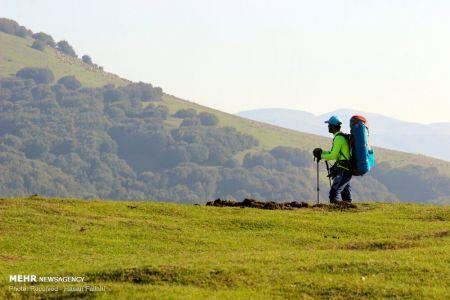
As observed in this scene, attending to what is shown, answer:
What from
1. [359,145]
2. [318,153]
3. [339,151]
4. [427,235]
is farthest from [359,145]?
[427,235]

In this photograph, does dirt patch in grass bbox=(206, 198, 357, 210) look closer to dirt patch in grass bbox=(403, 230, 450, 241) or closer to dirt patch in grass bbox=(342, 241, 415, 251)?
dirt patch in grass bbox=(403, 230, 450, 241)

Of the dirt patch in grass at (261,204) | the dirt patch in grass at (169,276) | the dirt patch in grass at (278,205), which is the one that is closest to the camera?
the dirt patch in grass at (169,276)

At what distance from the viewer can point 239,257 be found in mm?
20812

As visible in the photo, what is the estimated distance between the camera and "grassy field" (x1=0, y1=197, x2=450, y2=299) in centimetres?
1736

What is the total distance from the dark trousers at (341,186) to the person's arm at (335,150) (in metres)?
0.66

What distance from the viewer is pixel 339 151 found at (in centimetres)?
3131

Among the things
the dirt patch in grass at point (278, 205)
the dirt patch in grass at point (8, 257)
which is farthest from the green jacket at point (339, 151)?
the dirt patch in grass at point (8, 257)

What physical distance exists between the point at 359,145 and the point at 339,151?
0.82 m

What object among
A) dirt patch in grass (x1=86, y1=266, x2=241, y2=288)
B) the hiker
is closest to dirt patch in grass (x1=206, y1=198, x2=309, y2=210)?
the hiker

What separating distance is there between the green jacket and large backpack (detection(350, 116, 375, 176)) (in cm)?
19

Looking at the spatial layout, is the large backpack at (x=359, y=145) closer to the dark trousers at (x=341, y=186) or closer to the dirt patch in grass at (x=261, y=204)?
the dark trousers at (x=341, y=186)

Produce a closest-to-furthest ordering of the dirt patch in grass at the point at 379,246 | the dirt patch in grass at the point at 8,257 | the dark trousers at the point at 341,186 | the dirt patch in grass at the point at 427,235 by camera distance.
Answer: the dirt patch in grass at the point at 8,257 < the dirt patch in grass at the point at 379,246 < the dirt patch in grass at the point at 427,235 < the dark trousers at the point at 341,186

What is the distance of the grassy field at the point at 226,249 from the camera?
1736cm

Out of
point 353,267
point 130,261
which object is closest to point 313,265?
point 353,267
